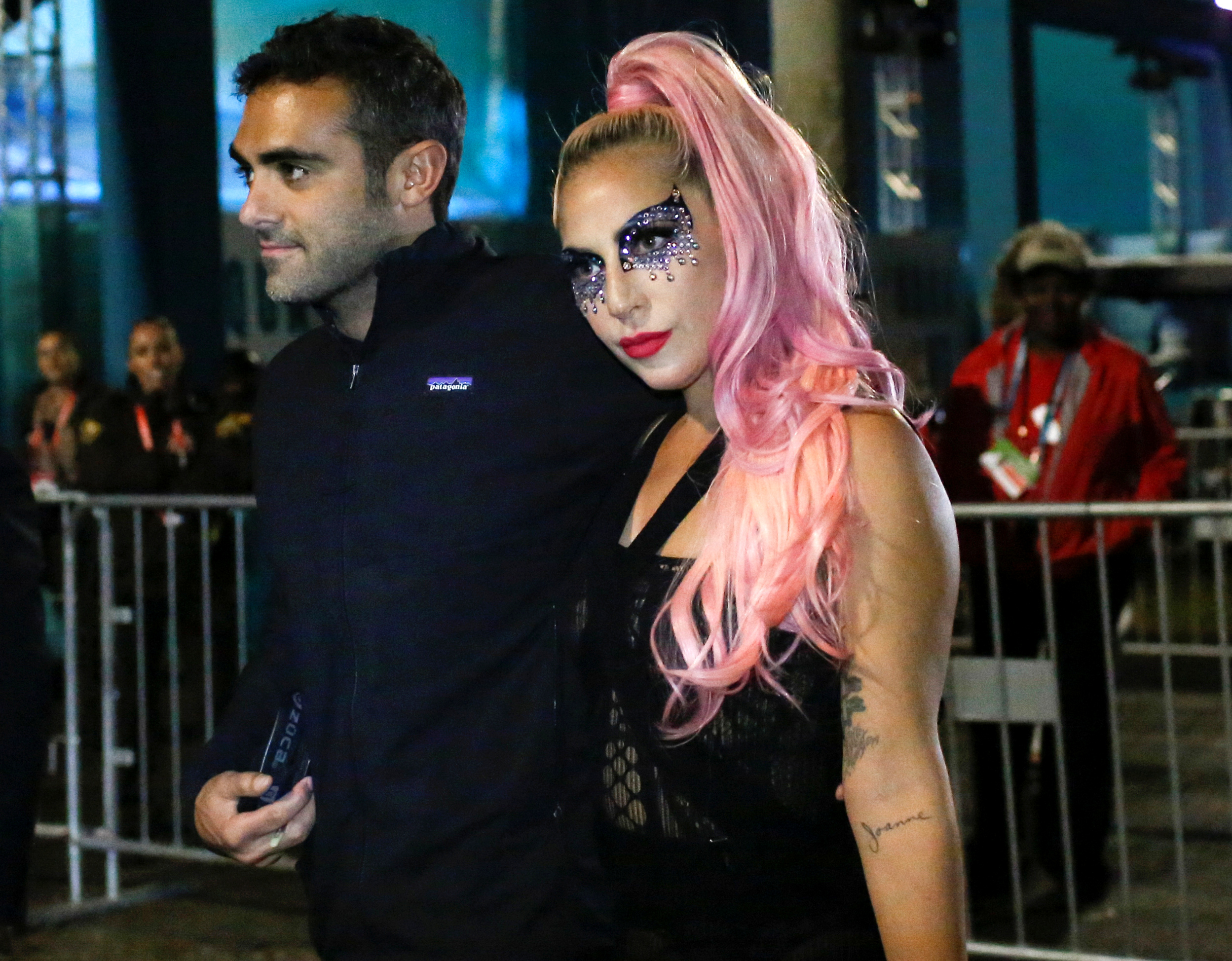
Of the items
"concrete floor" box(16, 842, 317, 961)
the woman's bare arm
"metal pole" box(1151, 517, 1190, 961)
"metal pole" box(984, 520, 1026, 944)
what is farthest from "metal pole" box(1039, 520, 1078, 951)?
the woman's bare arm

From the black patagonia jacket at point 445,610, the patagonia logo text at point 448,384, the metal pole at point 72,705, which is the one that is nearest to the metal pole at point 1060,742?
the black patagonia jacket at point 445,610

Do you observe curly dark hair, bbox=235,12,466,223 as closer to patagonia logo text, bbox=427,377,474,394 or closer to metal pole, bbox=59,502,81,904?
patagonia logo text, bbox=427,377,474,394

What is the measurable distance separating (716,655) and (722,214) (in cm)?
51

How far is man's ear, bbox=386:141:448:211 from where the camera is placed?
237cm

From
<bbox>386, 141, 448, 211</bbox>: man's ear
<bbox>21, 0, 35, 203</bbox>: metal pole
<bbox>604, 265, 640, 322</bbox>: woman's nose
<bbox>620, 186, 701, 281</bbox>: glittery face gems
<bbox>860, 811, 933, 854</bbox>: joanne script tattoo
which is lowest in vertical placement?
<bbox>860, 811, 933, 854</bbox>: joanne script tattoo

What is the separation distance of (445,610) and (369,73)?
784 mm

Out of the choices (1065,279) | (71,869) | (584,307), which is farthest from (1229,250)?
(584,307)

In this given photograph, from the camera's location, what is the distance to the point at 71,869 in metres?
5.97

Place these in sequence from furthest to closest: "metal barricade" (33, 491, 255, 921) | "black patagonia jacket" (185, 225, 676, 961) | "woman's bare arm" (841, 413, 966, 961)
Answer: "metal barricade" (33, 491, 255, 921) → "black patagonia jacket" (185, 225, 676, 961) → "woman's bare arm" (841, 413, 966, 961)

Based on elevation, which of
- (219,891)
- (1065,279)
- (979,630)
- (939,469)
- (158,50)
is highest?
(158,50)

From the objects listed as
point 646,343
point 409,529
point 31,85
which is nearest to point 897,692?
point 646,343

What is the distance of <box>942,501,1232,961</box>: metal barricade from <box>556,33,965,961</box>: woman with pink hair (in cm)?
293

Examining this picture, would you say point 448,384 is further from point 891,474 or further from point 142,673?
point 142,673

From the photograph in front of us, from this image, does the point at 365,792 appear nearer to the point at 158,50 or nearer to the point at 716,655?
the point at 716,655
